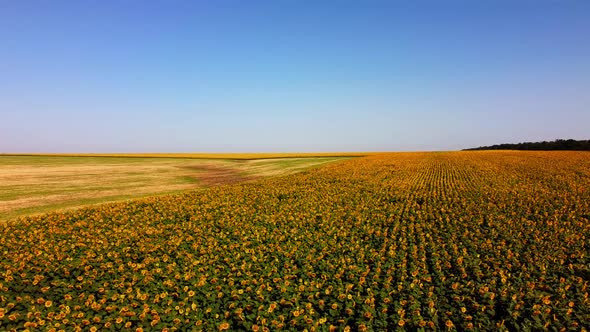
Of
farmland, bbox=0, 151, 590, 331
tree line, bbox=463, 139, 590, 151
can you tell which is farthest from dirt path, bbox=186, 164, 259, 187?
tree line, bbox=463, 139, 590, 151

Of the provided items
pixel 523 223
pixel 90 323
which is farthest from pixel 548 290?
pixel 90 323

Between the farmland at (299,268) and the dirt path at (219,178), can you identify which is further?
the dirt path at (219,178)

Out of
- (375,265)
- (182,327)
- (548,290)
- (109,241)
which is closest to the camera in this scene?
(182,327)

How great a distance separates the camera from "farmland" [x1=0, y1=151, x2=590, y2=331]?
249 inches

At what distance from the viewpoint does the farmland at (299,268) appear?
631 centimetres

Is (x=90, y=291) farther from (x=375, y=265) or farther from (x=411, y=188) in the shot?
(x=411, y=188)

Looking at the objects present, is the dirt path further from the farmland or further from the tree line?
the tree line

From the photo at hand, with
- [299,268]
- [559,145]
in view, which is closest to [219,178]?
[299,268]

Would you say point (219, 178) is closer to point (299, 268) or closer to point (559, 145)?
point (299, 268)

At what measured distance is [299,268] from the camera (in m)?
8.71

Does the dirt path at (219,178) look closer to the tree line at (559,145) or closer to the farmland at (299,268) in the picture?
the farmland at (299,268)

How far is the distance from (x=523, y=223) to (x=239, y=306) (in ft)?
40.2

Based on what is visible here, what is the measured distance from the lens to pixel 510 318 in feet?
20.2

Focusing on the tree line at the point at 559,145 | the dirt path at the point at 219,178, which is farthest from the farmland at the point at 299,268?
the tree line at the point at 559,145
